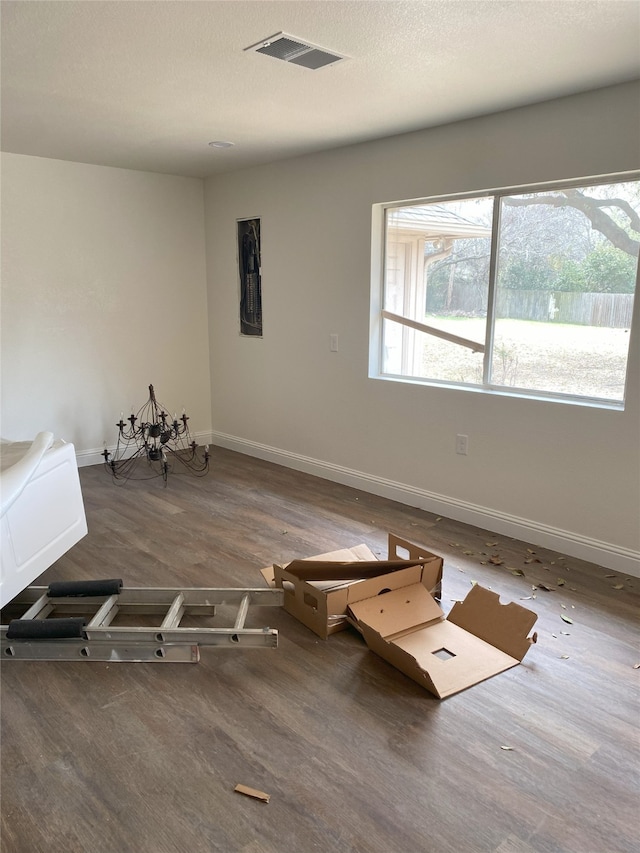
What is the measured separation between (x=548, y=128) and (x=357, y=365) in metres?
1.93

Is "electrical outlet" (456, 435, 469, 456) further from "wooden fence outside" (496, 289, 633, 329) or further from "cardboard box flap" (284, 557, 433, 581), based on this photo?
"cardboard box flap" (284, 557, 433, 581)

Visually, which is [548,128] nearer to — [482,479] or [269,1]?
[269,1]

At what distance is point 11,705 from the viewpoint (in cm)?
217

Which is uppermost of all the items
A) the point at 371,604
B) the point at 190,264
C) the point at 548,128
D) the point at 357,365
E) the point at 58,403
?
the point at 548,128

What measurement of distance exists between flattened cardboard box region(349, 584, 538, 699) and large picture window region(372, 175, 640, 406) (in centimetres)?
142

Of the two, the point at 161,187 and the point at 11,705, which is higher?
the point at 161,187

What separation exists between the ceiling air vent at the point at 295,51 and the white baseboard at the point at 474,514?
103 inches

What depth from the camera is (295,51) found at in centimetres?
254

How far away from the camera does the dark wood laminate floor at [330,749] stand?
1673mm

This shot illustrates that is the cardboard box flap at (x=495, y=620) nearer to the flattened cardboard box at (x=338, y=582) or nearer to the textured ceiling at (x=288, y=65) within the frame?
the flattened cardboard box at (x=338, y=582)

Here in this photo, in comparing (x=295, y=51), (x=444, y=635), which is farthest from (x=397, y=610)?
(x=295, y=51)

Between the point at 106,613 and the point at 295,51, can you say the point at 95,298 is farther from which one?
the point at 106,613

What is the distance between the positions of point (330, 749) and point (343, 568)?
0.89m

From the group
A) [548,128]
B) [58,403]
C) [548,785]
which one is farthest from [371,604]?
[58,403]
